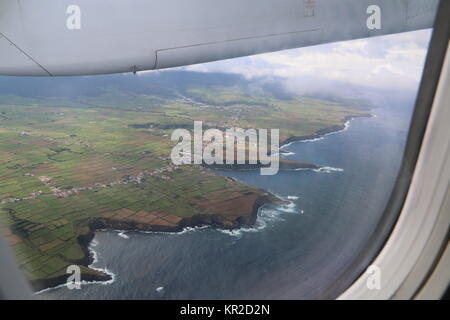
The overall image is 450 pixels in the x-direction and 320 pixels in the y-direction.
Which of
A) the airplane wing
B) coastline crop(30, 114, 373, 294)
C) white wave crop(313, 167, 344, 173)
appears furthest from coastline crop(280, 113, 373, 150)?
the airplane wing

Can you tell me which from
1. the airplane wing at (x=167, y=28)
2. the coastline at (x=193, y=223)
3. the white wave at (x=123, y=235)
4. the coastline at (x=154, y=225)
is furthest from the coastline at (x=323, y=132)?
the white wave at (x=123, y=235)

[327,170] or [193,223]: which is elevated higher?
[327,170]

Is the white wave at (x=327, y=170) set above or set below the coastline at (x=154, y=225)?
above

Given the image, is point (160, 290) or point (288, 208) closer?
point (160, 290)

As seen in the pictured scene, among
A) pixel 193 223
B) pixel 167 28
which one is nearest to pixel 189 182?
pixel 193 223

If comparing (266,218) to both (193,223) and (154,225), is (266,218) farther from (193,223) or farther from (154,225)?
(154,225)

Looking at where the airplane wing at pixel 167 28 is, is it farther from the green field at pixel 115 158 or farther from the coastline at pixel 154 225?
the coastline at pixel 154 225

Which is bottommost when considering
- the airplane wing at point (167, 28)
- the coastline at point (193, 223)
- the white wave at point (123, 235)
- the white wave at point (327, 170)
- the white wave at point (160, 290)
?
the white wave at point (160, 290)
